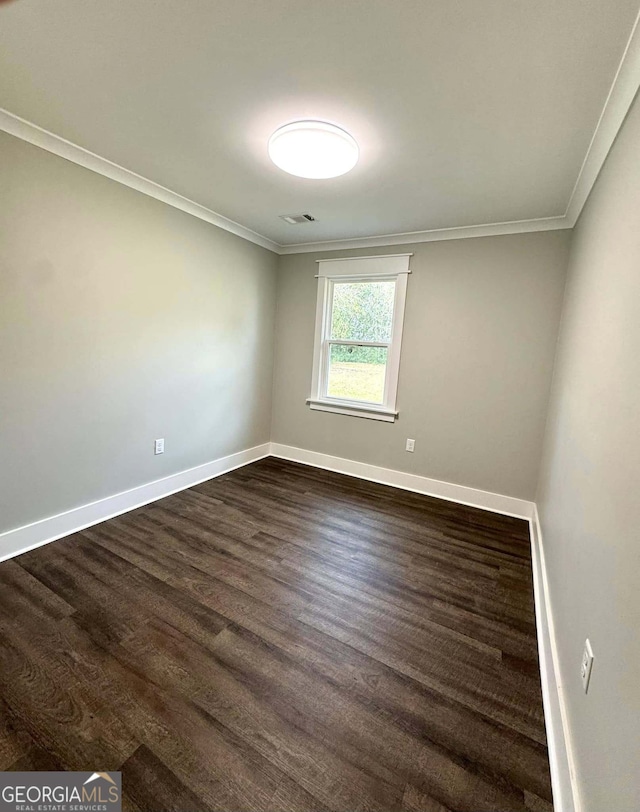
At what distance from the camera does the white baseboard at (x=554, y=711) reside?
3.50 feet

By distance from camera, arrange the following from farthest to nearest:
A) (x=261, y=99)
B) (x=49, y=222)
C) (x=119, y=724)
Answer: (x=49, y=222) < (x=261, y=99) < (x=119, y=724)

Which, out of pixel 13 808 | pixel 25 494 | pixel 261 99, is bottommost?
pixel 13 808

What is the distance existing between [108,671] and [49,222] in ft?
7.80

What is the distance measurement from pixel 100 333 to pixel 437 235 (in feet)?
9.29

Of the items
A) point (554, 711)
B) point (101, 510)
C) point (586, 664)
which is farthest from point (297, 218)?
point (554, 711)

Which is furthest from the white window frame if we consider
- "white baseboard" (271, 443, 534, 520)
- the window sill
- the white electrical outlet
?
the white electrical outlet

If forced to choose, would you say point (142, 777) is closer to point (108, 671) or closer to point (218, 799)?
point (218, 799)

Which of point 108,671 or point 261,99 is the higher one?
point 261,99

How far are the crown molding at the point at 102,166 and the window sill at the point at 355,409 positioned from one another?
6.30 ft

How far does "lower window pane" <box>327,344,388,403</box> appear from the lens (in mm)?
3660

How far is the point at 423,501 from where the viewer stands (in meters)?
3.28

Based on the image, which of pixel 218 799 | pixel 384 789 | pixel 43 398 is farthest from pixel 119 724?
pixel 43 398

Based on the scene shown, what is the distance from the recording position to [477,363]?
10.2ft

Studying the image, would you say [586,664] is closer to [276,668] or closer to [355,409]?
[276,668]
